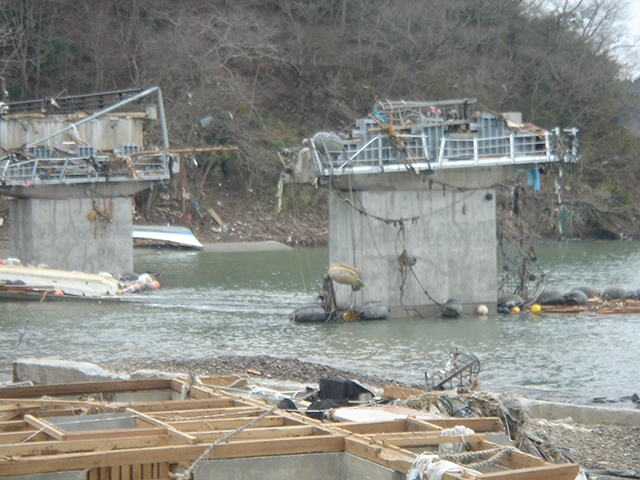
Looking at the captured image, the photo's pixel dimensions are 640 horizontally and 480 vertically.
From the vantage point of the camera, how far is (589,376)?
715 inches

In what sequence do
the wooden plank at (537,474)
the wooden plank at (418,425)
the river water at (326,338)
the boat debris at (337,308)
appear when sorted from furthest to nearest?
the boat debris at (337,308), the river water at (326,338), the wooden plank at (418,425), the wooden plank at (537,474)

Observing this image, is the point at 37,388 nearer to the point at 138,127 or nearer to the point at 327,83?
the point at 138,127

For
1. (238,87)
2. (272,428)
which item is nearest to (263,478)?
(272,428)

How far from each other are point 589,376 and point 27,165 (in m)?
27.9

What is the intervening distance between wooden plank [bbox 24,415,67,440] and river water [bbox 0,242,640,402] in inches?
355

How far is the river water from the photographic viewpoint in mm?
18391

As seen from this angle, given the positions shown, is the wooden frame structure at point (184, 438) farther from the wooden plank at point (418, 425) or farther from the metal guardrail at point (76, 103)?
the metal guardrail at point (76, 103)

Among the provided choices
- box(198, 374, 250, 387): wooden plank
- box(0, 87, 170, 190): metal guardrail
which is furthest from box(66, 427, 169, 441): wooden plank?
box(0, 87, 170, 190): metal guardrail

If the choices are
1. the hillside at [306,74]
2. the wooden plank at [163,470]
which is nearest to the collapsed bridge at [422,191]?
the wooden plank at [163,470]

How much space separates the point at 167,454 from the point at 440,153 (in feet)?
68.2

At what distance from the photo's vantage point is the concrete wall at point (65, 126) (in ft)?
144

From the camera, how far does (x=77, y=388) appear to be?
10242mm

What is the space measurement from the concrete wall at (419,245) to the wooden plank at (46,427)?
744 inches

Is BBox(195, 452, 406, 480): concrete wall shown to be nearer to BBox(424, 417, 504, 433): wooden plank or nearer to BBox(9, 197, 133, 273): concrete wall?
BBox(424, 417, 504, 433): wooden plank
